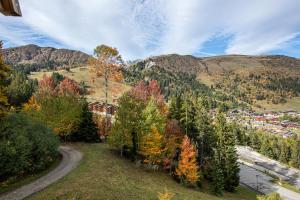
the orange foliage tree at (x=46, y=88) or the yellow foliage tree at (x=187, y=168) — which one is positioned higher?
the orange foliage tree at (x=46, y=88)

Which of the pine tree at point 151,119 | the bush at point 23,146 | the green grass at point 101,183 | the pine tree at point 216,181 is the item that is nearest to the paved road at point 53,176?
the green grass at point 101,183

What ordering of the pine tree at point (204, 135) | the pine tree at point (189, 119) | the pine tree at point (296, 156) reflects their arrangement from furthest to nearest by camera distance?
the pine tree at point (296, 156), the pine tree at point (204, 135), the pine tree at point (189, 119)

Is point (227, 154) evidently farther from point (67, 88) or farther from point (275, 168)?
point (275, 168)

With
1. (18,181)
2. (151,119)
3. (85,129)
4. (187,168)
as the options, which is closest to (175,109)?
(151,119)

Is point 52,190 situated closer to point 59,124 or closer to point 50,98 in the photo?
point 59,124

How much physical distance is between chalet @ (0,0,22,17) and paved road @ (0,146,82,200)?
22034 millimetres

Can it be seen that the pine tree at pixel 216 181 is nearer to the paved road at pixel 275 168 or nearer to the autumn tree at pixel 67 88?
the autumn tree at pixel 67 88

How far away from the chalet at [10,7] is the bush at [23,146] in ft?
77.5

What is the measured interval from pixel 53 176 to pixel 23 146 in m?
4.61

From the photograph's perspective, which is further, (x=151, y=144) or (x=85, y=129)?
(x=85, y=129)

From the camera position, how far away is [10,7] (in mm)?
3193

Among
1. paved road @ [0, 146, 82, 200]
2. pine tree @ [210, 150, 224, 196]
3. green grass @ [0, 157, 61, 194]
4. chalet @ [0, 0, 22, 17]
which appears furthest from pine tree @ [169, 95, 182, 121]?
chalet @ [0, 0, 22, 17]

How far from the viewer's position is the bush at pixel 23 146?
24312 millimetres

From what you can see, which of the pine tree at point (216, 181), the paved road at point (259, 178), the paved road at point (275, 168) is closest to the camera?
the pine tree at point (216, 181)
